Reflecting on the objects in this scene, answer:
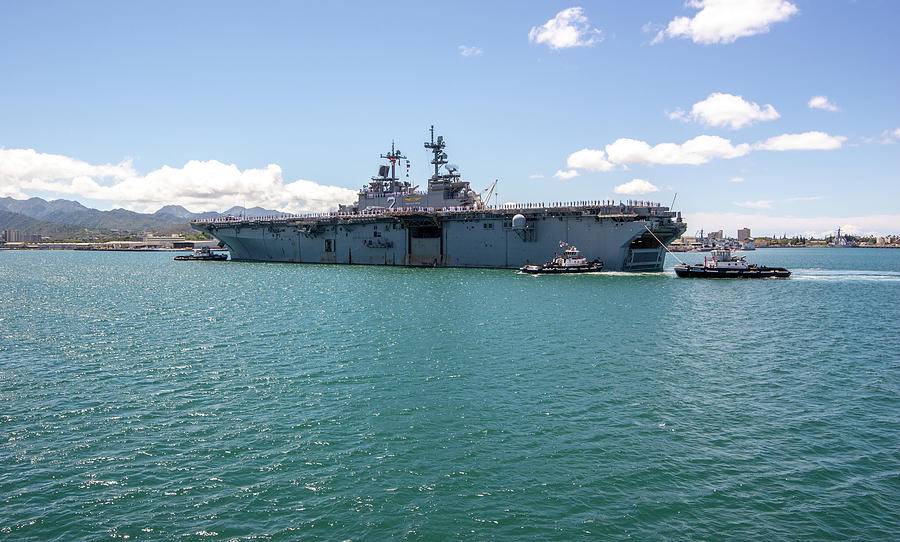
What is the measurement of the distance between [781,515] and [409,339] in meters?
14.1

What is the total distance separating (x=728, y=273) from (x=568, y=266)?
13660mm

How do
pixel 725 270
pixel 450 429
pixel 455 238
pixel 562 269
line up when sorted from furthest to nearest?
pixel 455 238, pixel 725 270, pixel 562 269, pixel 450 429

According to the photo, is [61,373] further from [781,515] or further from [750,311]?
[750,311]

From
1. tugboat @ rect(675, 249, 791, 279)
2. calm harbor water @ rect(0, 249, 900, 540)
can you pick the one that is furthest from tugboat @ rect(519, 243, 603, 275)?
calm harbor water @ rect(0, 249, 900, 540)

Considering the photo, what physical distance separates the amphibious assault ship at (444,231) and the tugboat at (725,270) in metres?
3.40

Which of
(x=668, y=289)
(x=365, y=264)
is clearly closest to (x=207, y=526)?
(x=668, y=289)

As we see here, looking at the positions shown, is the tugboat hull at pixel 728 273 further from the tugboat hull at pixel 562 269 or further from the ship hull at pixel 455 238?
the tugboat hull at pixel 562 269

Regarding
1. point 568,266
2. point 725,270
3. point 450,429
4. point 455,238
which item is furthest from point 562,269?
point 450,429

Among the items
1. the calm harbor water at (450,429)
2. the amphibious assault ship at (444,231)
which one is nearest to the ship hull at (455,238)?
the amphibious assault ship at (444,231)

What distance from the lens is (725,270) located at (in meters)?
45.6

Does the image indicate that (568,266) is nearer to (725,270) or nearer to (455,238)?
(455,238)

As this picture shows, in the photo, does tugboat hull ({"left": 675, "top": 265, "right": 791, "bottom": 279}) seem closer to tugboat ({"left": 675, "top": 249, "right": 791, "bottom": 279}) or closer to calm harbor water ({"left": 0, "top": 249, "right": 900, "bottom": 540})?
tugboat ({"left": 675, "top": 249, "right": 791, "bottom": 279})

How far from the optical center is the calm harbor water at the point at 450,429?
8047 mm

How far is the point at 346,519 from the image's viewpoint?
7.91 m
